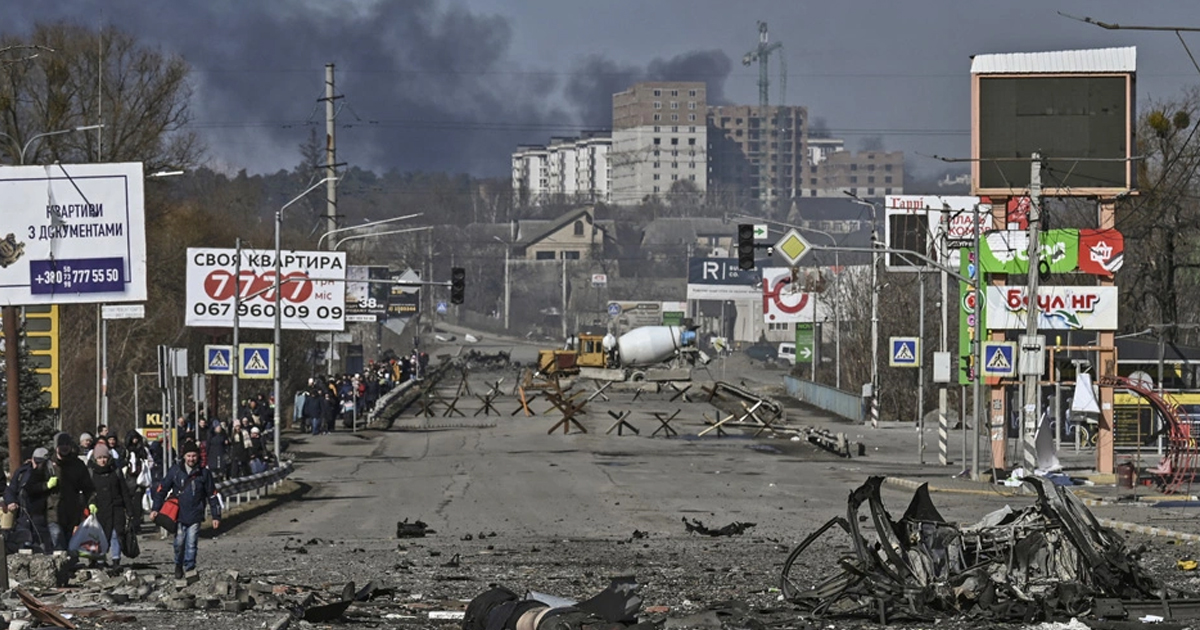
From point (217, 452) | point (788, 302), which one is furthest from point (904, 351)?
point (788, 302)

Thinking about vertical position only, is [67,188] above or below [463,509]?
above

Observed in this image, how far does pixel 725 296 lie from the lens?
154500mm

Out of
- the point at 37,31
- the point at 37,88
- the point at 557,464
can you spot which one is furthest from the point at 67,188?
the point at 37,31

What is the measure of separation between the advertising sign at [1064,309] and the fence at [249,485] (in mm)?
18348

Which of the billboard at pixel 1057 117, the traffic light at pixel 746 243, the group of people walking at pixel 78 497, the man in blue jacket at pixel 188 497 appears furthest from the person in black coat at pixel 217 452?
the billboard at pixel 1057 117

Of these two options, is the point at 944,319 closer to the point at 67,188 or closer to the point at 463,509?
the point at 463,509

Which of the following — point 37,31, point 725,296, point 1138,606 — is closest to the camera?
point 1138,606

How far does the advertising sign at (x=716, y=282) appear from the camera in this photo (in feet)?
509

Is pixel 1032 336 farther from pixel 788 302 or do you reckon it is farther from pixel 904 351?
pixel 788 302

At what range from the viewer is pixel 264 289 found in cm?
5447

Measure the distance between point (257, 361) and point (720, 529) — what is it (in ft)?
69.4

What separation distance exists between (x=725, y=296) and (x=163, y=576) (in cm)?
13355

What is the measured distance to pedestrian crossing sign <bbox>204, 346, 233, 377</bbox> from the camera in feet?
149

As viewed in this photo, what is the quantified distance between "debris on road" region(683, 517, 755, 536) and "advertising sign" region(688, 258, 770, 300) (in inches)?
4886
